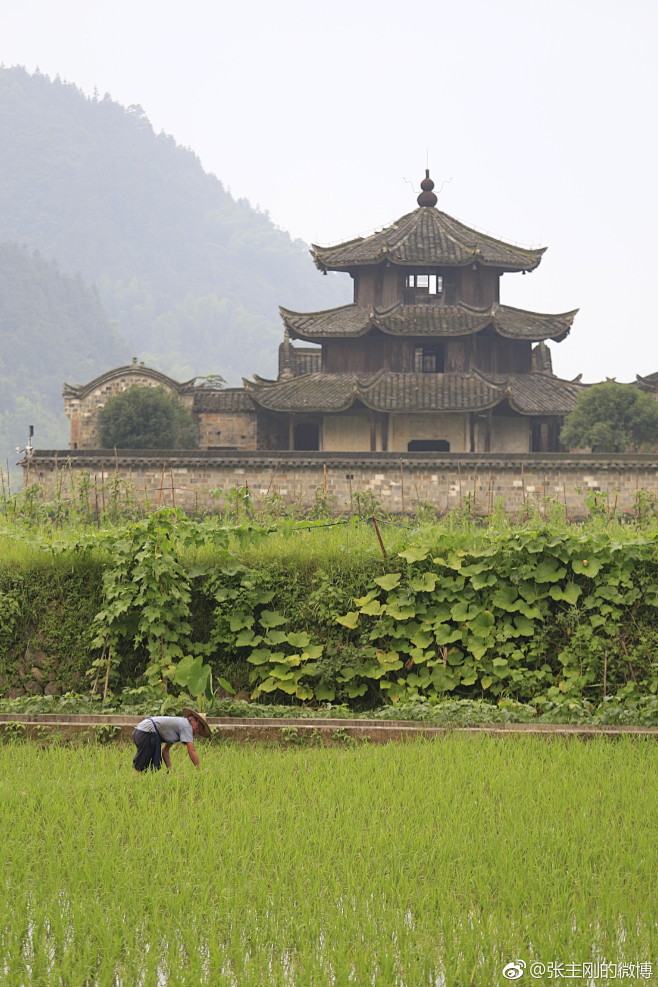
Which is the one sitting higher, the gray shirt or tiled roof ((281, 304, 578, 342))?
tiled roof ((281, 304, 578, 342))

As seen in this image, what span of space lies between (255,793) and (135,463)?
2035cm

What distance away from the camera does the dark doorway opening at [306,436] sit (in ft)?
112

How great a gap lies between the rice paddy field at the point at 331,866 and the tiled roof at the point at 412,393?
77.2 feet

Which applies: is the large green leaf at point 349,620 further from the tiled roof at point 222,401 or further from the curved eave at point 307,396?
the tiled roof at point 222,401

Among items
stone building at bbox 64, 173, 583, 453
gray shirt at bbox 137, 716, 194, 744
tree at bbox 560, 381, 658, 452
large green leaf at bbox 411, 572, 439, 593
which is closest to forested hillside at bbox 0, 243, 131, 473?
stone building at bbox 64, 173, 583, 453

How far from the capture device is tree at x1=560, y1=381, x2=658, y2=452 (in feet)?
96.5

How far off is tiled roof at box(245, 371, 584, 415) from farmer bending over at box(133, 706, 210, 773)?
78.8 feet

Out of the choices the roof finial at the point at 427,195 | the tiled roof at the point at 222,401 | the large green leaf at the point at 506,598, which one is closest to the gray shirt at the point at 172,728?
A: the large green leaf at the point at 506,598

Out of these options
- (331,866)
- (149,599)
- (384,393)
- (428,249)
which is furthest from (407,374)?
(331,866)

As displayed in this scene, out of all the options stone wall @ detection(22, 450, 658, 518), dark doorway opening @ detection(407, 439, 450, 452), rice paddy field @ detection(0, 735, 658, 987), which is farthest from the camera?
dark doorway opening @ detection(407, 439, 450, 452)

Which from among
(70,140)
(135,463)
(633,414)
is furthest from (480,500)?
(70,140)

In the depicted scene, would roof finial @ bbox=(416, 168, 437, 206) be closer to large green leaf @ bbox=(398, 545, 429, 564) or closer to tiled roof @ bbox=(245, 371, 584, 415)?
tiled roof @ bbox=(245, 371, 584, 415)

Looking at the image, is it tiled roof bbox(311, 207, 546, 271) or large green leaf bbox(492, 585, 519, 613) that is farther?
tiled roof bbox(311, 207, 546, 271)

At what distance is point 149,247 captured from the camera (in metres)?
178
